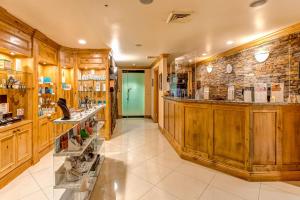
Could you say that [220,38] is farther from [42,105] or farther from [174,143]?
[42,105]

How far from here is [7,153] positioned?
8.63 ft

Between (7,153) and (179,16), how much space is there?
136 inches

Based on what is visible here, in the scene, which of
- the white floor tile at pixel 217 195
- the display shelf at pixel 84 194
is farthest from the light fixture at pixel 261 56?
the display shelf at pixel 84 194

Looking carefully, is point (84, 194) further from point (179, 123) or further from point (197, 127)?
point (179, 123)

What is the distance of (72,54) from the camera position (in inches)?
184

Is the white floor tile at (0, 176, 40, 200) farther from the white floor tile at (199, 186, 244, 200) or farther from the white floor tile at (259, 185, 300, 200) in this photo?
the white floor tile at (259, 185, 300, 200)

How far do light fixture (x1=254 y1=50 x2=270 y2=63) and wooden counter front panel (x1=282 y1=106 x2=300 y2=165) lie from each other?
1.74m

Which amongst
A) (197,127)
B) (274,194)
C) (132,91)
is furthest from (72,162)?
(132,91)

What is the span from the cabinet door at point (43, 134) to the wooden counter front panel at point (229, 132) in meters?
→ 3.60

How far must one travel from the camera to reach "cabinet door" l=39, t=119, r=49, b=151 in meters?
3.60

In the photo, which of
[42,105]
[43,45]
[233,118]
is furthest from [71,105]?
[233,118]

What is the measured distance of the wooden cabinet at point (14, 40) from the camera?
2.53m

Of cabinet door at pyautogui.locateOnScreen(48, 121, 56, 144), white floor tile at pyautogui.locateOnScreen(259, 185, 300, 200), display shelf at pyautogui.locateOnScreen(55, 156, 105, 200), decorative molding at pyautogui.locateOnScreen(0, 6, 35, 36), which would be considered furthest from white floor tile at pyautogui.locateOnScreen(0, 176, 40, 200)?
white floor tile at pyautogui.locateOnScreen(259, 185, 300, 200)

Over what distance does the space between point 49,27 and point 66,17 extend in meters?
0.69
